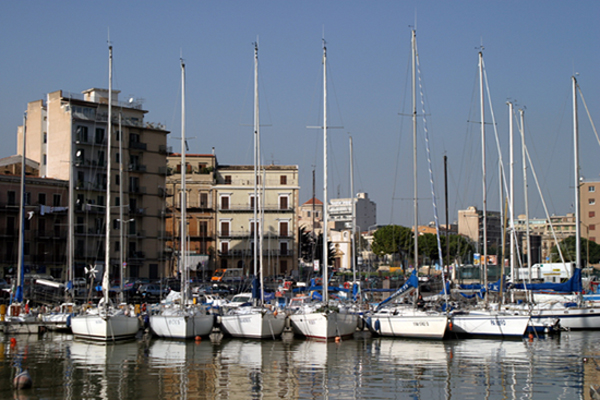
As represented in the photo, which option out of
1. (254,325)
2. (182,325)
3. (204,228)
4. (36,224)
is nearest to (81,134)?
(36,224)

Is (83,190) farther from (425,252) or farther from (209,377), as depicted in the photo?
(425,252)

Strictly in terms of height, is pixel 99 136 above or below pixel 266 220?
above

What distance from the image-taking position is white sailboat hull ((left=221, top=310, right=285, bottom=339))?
3359 centimetres

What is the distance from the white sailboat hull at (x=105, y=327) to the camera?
32594mm

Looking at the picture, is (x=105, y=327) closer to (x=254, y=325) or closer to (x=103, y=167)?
(x=254, y=325)

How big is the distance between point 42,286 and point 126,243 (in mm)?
22408

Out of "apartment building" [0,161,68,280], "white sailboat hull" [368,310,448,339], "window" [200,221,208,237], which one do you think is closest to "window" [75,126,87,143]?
"apartment building" [0,161,68,280]

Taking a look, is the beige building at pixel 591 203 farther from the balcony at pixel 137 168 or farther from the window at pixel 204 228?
the balcony at pixel 137 168

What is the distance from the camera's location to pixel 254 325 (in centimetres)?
3366

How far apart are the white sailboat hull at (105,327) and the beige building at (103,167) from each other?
1325 inches

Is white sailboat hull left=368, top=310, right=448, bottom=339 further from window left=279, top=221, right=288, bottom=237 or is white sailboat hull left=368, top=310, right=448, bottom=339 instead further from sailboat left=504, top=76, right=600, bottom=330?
window left=279, top=221, right=288, bottom=237

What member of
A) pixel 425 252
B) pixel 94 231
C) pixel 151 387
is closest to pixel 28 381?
pixel 151 387

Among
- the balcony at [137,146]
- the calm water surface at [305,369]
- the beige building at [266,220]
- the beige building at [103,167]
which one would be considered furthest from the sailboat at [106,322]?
the beige building at [266,220]

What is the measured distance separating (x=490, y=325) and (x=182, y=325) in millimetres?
14636
